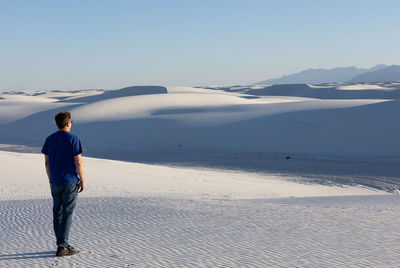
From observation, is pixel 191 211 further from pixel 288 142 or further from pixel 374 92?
pixel 374 92

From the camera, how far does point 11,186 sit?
12.4 metres

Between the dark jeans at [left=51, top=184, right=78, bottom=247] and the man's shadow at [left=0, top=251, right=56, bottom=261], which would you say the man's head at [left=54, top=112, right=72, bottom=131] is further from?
the man's shadow at [left=0, top=251, right=56, bottom=261]

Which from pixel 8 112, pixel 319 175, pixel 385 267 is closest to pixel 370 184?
pixel 319 175

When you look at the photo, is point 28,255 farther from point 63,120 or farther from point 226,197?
point 226,197

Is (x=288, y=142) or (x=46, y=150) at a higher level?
(x=46, y=150)

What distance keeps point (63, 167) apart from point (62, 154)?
13 cm

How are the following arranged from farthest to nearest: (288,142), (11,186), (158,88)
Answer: (158,88) < (288,142) < (11,186)

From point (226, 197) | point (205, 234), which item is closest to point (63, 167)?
point (205, 234)

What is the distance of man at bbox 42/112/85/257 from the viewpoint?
5012 mm

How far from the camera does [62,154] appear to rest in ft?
16.5

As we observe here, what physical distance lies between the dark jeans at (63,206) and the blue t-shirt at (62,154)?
7cm

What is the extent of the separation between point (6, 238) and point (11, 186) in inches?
260

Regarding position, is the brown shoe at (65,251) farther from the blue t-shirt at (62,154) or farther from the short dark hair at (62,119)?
the short dark hair at (62,119)

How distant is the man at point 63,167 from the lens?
16.4 feet
